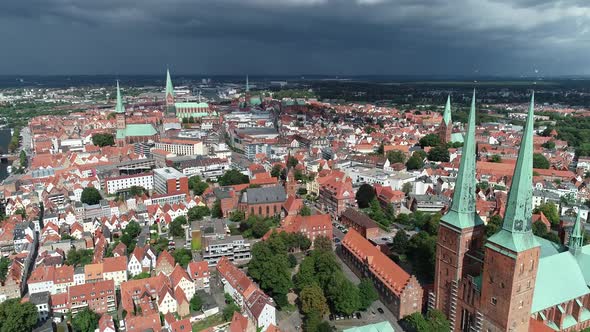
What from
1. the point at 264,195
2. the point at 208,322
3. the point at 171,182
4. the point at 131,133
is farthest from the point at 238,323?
the point at 131,133

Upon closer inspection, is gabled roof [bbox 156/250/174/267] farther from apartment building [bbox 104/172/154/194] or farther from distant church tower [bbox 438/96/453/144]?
distant church tower [bbox 438/96/453/144]

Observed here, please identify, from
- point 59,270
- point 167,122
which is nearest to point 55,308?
point 59,270

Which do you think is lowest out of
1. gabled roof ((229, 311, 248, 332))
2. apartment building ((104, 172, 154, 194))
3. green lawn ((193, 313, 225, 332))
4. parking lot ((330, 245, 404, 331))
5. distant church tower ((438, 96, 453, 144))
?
green lawn ((193, 313, 225, 332))

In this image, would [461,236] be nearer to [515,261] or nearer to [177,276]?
[515,261]

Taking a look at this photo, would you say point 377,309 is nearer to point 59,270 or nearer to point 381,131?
point 59,270

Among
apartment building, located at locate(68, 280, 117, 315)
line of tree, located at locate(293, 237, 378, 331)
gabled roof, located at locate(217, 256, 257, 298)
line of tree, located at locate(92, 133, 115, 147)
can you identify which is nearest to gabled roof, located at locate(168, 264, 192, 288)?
gabled roof, located at locate(217, 256, 257, 298)
